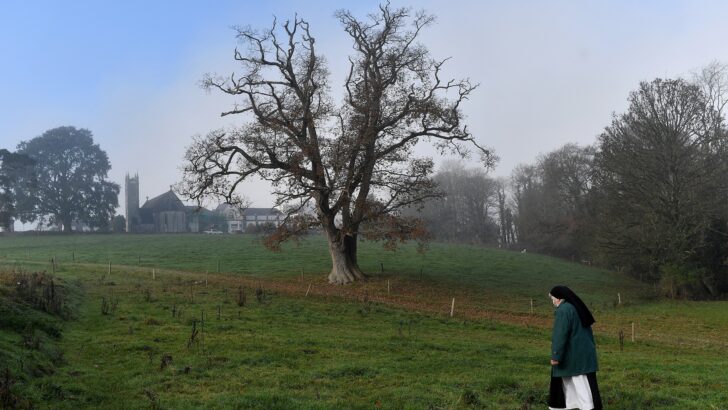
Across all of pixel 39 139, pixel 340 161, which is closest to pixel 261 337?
pixel 340 161

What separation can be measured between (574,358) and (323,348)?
23.1 feet

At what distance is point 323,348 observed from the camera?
1347 cm

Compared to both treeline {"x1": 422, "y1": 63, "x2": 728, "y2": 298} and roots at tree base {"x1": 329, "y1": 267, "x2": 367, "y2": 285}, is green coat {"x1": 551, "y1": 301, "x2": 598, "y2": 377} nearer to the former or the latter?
roots at tree base {"x1": 329, "y1": 267, "x2": 367, "y2": 285}

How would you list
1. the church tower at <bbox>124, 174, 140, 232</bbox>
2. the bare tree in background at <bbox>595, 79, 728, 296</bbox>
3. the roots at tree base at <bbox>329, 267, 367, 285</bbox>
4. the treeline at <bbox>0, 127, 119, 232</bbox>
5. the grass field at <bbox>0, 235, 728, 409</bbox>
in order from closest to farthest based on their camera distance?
the grass field at <bbox>0, 235, 728, 409</bbox> → the roots at tree base at <bbox>329, 267, 367, 285</bbox> → the bare tree in background at <bbox>595, 79, 728, 296</bbox> → the treeline at <bbox>0, 127, 119, 232</bbox> → the church tower at <bbox>124, 174, 140, 232</bbox>

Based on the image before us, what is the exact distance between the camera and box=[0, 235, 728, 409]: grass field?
8883mm

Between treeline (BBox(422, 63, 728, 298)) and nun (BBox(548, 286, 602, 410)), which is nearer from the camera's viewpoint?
nun (BBox(548, 286, 602, 410))

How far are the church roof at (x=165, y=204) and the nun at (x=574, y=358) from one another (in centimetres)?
10698

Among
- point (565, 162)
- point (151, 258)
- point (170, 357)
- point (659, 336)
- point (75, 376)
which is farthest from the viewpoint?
point (565, 162)

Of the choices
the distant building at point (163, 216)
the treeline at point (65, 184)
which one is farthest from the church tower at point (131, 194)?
the treeline at point (65, 184)

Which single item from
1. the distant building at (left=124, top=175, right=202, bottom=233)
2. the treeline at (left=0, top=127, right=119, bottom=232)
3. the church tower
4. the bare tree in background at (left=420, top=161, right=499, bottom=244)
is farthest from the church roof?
the bare tree in background at (left=420, top=161, right=499, bottom=244)

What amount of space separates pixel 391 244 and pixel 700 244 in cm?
1960

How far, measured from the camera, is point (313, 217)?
32.8 m

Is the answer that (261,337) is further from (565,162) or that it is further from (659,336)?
(565,162)

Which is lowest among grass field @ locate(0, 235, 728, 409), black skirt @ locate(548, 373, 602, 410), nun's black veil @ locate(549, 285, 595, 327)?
grass field @ locate(0, 235, 728, 409)
